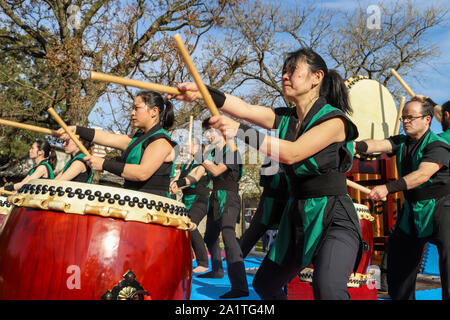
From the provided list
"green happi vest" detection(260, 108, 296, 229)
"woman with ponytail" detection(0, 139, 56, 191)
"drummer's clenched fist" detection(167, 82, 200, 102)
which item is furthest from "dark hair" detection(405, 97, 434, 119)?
"woman with ponytail" detection(0, 139, 56, 191)

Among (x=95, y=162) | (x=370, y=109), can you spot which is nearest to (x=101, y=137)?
(x=95, y=162)

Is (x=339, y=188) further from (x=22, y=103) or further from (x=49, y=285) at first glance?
(x=22, y=103)

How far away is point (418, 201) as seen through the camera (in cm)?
281

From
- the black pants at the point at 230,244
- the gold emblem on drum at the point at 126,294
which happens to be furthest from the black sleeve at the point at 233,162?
the gold emblem on drum at the point at 126,294

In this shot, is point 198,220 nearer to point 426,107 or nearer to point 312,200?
point 426,107

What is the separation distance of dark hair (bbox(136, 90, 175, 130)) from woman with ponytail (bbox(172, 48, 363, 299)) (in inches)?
35.3

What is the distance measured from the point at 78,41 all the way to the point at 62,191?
27.7 ft

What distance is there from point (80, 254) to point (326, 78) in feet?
4.41

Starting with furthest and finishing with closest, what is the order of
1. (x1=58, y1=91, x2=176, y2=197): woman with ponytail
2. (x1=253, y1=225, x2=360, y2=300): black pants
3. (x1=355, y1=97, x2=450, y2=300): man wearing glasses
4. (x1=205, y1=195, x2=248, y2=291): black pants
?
(x1=205, y1=195, x2=248, y2=291): black pants < (x1=355, y1=97, x2=450, y2=300): man wearing glasses < (x1=58, y1=91, x2=176, y2=197): woman with ponytail < (x1=253, y1=225, x2=360, y2=300): black pants

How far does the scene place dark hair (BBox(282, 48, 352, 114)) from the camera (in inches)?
77.9

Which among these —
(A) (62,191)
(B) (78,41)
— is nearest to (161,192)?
(A) (62,191)

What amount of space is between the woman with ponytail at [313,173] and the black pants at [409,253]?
1.00 metres

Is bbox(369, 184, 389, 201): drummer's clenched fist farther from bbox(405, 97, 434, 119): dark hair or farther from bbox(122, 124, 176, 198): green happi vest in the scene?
bbox(122, 124, 176, 198): green happi vest

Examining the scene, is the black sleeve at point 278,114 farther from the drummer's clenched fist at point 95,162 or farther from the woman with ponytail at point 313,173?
the drummer's clenched fist at point 95,162
